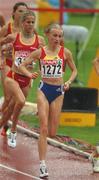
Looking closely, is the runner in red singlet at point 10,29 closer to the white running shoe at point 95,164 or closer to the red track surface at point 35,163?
the red track surface at point 35,163

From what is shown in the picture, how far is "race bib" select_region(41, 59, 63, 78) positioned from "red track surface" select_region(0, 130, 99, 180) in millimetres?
1453

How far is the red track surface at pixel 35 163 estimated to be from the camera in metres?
13.1

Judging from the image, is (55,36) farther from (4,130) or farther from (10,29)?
(4,130)

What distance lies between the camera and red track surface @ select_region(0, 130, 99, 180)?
13109 mm

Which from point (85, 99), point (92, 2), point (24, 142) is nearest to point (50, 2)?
point (92, 2)

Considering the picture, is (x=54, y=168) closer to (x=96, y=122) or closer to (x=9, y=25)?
(x=9, y=25)

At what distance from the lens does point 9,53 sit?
15156 millimetres

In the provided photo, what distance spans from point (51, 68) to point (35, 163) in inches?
67.0

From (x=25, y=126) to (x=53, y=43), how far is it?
13.1ft

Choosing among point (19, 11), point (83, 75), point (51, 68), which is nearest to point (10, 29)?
point (19, 11)

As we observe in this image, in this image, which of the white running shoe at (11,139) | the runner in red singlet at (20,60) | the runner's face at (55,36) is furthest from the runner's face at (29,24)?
the white running shoe at (11,139)

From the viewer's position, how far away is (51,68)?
13133mm

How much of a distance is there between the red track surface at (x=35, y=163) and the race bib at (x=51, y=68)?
57.2 inches

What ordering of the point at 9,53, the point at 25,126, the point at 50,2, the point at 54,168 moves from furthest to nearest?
the point at 50,2 < the point at 25,126 < the point at 9,53 < the point at 54,168
